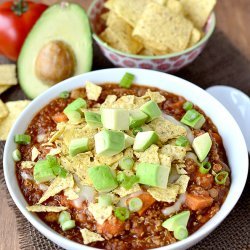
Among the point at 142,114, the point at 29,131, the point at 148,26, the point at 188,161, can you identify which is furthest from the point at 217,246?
the point at 148,26

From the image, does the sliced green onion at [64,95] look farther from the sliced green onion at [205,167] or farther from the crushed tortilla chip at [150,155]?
the sliced green onion at [205,167]

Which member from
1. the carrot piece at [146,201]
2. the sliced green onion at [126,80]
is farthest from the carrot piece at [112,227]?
the sliced green onion at [126,80]

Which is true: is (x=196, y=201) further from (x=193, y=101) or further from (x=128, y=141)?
(x=193, y=101)

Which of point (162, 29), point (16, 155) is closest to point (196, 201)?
point (16, 155)

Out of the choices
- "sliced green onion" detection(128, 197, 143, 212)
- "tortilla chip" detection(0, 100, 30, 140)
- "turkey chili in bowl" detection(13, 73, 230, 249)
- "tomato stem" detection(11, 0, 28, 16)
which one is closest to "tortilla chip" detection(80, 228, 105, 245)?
"turkey chili in bowl" detection(13, 73, 230, 249)

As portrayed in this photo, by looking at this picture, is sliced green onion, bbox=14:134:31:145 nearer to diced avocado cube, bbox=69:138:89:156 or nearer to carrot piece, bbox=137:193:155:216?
diced avocado cube, bbox=69:138:89:156
